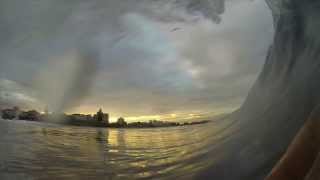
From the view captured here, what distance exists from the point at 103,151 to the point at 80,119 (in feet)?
0.68

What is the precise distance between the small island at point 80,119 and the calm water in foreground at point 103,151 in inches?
1.1

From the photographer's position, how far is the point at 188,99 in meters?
2.48

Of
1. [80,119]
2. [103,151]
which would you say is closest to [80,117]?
[80,119]

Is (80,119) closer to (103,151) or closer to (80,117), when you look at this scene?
(80,117)

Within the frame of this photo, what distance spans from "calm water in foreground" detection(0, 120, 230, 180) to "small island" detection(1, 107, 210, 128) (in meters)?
0.03

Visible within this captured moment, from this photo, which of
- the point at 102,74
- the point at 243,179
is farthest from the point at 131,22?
the point at 243,179

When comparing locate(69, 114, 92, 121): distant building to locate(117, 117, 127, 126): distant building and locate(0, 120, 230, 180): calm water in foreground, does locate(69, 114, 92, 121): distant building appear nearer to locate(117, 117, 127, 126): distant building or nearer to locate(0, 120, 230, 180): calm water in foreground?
locate(0, 120, 230, 180): calm water in foreground

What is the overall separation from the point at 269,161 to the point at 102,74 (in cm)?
101

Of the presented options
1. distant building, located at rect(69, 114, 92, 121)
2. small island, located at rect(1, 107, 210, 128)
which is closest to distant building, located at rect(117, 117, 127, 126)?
small island, located at rect(1, 107, 210, 128)

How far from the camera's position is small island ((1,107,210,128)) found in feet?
8.09

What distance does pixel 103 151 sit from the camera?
98.5 inches

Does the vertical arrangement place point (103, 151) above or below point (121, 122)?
below

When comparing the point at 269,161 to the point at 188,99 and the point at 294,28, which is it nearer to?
the point at 188,99

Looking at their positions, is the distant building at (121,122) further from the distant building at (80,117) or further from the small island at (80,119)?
the distant building at (80,117)
